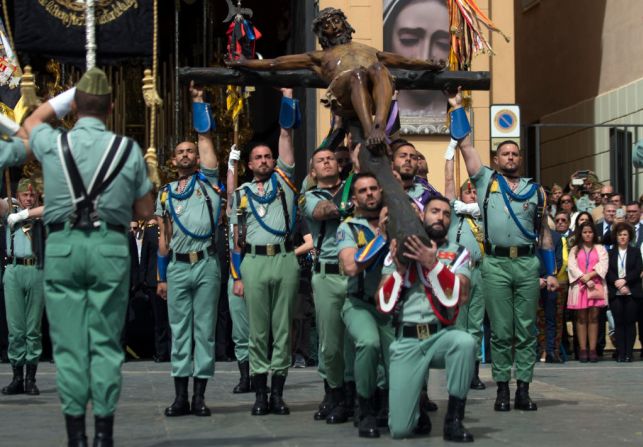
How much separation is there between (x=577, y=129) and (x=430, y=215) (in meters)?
18.6

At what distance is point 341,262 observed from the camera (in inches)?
388

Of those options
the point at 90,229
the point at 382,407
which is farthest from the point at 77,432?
the point at 382,407

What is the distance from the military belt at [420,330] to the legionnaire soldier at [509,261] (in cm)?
209

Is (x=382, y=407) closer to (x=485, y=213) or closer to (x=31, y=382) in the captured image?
(x=485, y=213)

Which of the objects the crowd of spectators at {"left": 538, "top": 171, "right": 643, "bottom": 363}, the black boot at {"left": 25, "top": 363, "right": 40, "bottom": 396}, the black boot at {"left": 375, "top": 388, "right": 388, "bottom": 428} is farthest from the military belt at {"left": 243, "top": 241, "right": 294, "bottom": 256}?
the crowd of spectators at {"left": 538, "top": 171, "right": 643, "bottom": 363}

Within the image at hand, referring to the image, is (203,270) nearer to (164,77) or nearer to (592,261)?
A: (592,261)

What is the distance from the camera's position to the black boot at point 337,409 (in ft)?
33.8

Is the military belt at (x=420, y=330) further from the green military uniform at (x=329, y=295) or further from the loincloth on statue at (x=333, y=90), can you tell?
the loincloth on statue at (x=333, y=90)

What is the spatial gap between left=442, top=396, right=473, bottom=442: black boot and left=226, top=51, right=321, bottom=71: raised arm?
9.16 feet

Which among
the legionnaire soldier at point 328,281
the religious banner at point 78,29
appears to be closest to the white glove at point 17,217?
the legionnaire soldier at point 328,281

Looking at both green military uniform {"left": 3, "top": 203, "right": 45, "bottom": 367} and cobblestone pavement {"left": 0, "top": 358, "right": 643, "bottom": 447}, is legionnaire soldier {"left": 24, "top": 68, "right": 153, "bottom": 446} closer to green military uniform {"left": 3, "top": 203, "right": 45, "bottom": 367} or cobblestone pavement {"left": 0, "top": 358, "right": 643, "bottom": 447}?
cobblestone pavement {"left": 0, "top": 358, "right": 643, "bottom": 447}

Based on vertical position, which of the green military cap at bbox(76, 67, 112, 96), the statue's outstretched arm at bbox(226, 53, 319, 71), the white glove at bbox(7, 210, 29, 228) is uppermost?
the statue's outstretched arm at bbox(226, 53, 319, 71)

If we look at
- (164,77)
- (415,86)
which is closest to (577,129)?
(164,77)

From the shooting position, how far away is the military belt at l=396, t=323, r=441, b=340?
30.7 feet
